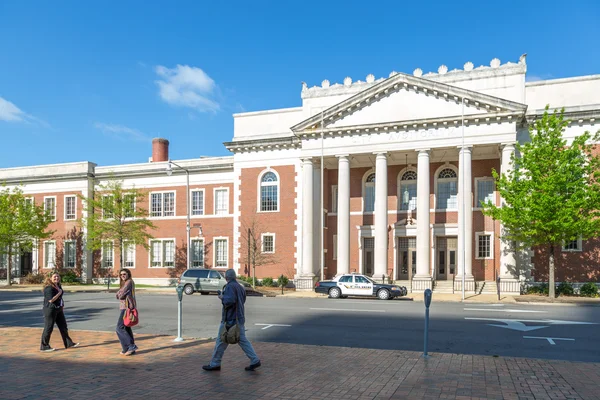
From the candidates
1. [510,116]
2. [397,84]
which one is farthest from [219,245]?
[510,116]

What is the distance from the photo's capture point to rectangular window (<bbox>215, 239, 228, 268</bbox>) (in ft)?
130

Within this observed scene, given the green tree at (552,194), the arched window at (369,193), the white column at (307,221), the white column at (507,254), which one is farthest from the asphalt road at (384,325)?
the arched window at (369,193)

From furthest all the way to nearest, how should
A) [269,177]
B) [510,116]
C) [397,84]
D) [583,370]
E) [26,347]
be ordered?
[269,177] < [397,84] < [510,116] < [26,347] < [583,370]

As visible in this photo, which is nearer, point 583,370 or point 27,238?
point 583,370

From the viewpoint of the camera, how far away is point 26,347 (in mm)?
11445

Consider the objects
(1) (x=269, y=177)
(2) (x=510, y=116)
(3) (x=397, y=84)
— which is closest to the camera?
(2) (x=510, y=116)

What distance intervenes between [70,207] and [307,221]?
23.6 metres

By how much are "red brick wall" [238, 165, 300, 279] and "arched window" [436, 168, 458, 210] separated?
1057 cm

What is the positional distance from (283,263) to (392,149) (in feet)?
38.7

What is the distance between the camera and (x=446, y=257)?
114 ft

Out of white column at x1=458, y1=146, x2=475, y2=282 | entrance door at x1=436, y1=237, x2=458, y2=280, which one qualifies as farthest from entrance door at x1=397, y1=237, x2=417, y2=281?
white column at x1=458, y1=146, x2=475, y2=282

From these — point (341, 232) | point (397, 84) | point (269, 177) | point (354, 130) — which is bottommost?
point (341, 232)

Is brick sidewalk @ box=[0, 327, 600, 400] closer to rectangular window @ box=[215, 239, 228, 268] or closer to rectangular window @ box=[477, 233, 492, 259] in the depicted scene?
rectangular window @ box=[477, 233, 492, 259]

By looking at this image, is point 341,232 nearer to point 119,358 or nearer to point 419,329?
point 419,329
